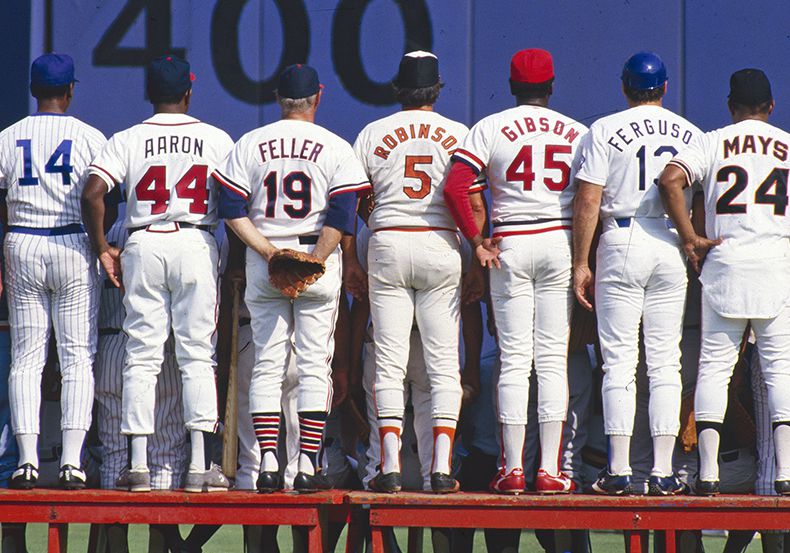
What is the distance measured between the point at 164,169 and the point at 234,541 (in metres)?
4.17

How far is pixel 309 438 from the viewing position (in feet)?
20.1

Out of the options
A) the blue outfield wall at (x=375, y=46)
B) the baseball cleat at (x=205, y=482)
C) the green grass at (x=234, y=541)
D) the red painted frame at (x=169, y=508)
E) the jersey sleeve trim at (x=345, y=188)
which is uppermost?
the blue outfield wall at (x=375, y=46)

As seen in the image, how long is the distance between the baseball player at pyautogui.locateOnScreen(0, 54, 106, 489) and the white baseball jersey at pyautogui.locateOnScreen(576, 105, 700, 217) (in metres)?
2.55

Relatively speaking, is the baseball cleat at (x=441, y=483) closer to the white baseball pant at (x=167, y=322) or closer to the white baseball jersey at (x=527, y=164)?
the white baseball pant at (x=167, y=322)

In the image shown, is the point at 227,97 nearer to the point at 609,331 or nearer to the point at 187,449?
the point at 187,449

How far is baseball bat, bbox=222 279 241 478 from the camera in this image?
21.2 feet

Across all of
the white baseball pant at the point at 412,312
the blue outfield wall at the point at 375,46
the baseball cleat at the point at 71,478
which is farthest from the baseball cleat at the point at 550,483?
the blue outfield wall at the point at 375,46

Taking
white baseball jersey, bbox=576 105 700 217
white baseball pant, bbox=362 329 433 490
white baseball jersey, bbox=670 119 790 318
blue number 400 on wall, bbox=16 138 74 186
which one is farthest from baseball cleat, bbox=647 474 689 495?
blue number 400 on wall, bbox=16 138 74 186

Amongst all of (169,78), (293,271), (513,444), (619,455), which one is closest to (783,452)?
(619,455)

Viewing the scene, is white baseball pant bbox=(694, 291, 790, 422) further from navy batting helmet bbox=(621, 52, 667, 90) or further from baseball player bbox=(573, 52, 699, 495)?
navy batting helmet bbox=(621, 52, 667, 90)

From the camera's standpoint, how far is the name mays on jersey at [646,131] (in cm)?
631

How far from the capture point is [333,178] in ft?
20.7

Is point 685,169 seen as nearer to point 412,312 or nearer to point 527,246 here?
point 527,246

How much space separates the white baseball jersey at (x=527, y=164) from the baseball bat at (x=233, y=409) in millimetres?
1383
